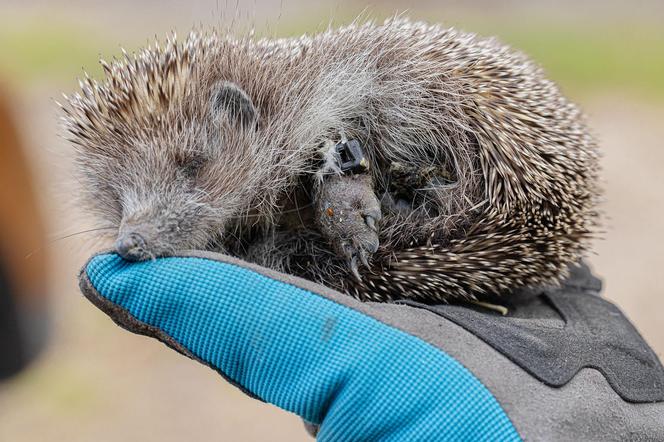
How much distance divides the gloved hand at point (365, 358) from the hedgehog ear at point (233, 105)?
0.77 meters

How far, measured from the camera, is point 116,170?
2.70 m

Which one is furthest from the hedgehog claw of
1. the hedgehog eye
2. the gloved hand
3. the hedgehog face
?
the hedgehog eye

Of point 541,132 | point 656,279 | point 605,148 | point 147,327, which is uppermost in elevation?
point 541,132

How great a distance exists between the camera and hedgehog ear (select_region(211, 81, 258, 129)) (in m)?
2.74

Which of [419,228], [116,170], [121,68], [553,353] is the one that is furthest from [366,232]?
[121,68]

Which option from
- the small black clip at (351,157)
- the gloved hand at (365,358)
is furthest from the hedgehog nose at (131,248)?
the small black clip at (351,157)

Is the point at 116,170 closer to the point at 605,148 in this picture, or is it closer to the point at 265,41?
the point at 265,41

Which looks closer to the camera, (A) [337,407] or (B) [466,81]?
(A) [337,407]

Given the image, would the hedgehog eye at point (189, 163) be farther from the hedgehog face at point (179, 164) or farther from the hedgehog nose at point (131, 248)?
the hedgehog nose at point (131, 248)

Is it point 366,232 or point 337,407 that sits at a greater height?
point 366,232

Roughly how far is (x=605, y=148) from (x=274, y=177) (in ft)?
28.5

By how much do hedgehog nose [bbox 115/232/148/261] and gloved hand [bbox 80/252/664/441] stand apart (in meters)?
0.03

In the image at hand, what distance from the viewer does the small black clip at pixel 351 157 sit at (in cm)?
258

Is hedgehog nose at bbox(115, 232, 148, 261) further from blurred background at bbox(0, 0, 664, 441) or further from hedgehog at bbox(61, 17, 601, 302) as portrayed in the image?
blurred background at bbox(0, 0, 664, 441)
